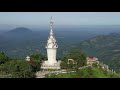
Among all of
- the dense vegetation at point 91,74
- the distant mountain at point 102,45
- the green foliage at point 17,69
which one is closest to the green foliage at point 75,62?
the dense vegetation at point 91,74

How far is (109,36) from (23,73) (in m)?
57.9

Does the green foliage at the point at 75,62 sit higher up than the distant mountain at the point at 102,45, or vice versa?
the distant mountain at the point at 102,45

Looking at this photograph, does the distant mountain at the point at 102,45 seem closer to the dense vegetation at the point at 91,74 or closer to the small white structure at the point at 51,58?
the small white structure at the point at 51,58

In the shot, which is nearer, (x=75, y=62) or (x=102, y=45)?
(x=75, y=62)

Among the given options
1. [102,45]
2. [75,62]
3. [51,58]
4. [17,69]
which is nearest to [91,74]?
[75,62]

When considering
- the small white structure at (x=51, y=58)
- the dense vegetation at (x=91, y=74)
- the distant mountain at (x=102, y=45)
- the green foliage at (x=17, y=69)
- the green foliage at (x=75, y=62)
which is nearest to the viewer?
the green foliage at (x=17, y=69)

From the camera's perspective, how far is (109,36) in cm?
7112

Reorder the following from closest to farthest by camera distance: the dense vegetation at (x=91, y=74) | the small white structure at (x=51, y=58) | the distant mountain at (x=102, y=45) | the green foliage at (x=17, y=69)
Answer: the green foliage at (x=17, y=69) → the dense vegetation at (x=91, y=74) → the small white structure at (x=51, y=58) → the distant mountain at (x=102, y=45)

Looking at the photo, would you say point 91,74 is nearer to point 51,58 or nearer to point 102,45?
point 51,58

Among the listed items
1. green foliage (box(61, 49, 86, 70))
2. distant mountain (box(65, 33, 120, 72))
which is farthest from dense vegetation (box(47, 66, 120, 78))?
distant mountain (box(65, 33, 120, 72))

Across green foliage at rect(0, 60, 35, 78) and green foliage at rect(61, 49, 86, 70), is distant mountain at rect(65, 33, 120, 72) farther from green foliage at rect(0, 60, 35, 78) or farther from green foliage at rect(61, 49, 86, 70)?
green foliage at rect(0, 60, 35, 78)

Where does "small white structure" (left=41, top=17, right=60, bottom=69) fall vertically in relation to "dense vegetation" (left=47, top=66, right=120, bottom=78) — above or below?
above

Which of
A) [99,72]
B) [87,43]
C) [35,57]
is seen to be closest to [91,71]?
[99,72]
